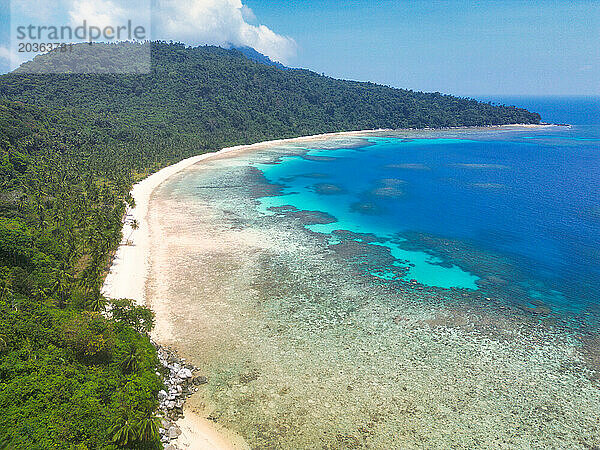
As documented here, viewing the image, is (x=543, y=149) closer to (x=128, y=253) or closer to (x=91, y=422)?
(x=128, y=253)

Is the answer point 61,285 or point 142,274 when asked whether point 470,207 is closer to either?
point 142,274

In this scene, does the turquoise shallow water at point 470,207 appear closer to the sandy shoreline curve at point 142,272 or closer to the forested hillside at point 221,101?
the sandy shoreline curve at point 142,272

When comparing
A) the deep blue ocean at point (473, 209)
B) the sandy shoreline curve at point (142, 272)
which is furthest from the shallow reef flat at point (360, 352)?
the deep blue ocean at point (473, 209)

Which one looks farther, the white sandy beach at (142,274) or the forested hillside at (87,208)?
the white sandy beach at (142,274)

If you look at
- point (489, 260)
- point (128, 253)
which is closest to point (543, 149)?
point (489, 260)

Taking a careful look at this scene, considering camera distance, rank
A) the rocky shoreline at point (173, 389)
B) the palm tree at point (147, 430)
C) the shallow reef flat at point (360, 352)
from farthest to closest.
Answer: the shallow reef flat at point (360, 352) < the rocky shoreline at point (173, 389) < the palm tree at point (147, 430)

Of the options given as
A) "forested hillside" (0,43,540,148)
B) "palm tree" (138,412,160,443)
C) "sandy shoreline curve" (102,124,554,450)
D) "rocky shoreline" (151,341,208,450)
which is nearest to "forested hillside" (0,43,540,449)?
"palm tree" (138,412,160,443)

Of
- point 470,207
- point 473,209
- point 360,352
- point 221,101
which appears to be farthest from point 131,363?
point 221,101
